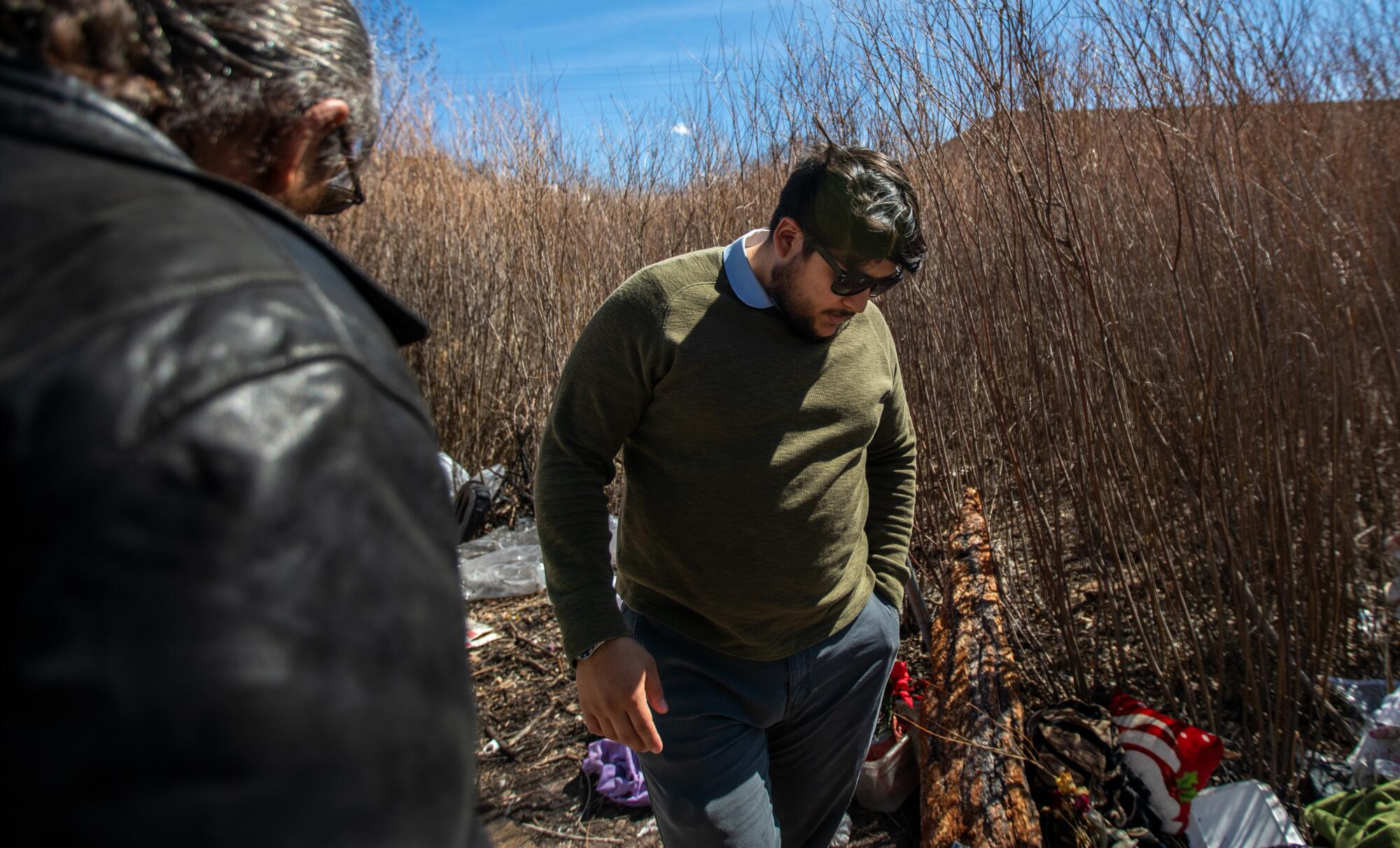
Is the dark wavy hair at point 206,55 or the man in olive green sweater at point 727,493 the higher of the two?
the dark wavy hair at point 206,55

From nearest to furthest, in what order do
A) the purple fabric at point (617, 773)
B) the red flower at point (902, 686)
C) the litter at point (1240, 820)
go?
the litter at point (1240, 820)
the purple fabric at point (617, 773)
the red flower at point (902, 686)

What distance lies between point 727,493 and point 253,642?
1.07 metres

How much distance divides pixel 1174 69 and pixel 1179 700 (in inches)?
76.0

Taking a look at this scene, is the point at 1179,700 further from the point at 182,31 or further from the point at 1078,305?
the point at 182,31

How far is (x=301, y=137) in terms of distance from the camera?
0.63 meters

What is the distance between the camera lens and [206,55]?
0.56 m

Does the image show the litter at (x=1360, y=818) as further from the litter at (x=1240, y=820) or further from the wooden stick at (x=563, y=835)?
the wooden stick at (x=563, y=835)

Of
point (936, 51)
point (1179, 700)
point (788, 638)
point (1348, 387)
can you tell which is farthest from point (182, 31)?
point (1179, 700)

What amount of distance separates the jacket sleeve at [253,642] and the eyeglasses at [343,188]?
34 cm

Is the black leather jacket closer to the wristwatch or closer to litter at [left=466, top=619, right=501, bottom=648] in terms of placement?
the wristwatch

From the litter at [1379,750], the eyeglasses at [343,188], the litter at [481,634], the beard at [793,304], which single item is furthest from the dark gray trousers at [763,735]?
the litter at [481,634]

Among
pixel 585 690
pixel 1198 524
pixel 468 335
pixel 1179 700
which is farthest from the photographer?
pixel 468 335

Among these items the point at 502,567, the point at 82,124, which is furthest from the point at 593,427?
the point at 502,567

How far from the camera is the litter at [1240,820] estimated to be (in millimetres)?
2020
